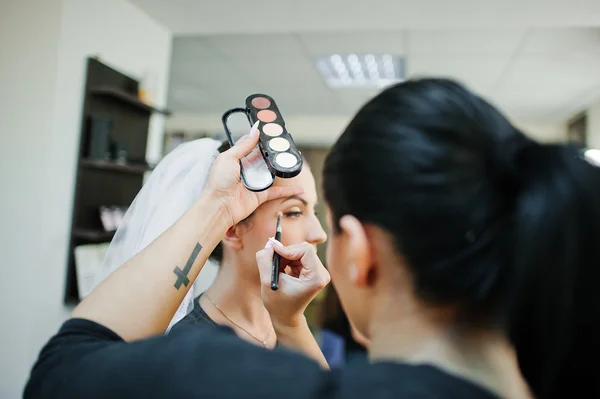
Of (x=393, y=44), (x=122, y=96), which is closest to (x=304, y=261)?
(x=122, y=96)

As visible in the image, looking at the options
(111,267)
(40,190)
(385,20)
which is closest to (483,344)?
(111,267)

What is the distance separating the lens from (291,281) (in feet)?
2.85

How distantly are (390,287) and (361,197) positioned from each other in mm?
112

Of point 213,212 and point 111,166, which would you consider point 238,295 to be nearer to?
point 213,212

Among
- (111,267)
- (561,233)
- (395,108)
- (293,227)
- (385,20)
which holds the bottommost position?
(111,267)

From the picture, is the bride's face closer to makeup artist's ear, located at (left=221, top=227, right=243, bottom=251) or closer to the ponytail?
makeup artist's ear, located at (left=221, top=227, right=243, bottom=251)

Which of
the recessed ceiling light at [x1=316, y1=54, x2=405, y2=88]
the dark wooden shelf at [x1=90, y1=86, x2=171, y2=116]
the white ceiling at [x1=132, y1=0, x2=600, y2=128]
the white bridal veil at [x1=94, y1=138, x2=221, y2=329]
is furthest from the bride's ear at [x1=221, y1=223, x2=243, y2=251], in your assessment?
the recessed ceiling light at [x1=316, y1=54, x2=405, y2=88]

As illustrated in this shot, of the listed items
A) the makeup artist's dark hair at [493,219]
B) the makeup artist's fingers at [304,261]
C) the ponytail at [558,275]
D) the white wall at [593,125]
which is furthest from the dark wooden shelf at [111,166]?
the white wall at [593,125]

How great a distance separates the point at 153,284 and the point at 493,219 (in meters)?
0.44

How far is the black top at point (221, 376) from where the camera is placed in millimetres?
435

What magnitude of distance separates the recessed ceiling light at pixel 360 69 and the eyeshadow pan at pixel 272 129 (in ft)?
8.45

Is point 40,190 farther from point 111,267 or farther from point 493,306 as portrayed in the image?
point 493,306

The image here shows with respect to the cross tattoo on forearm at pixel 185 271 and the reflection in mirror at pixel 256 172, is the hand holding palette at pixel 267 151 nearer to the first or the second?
the reflection in mirror at pixel 256 172

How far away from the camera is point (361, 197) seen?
553 mm
